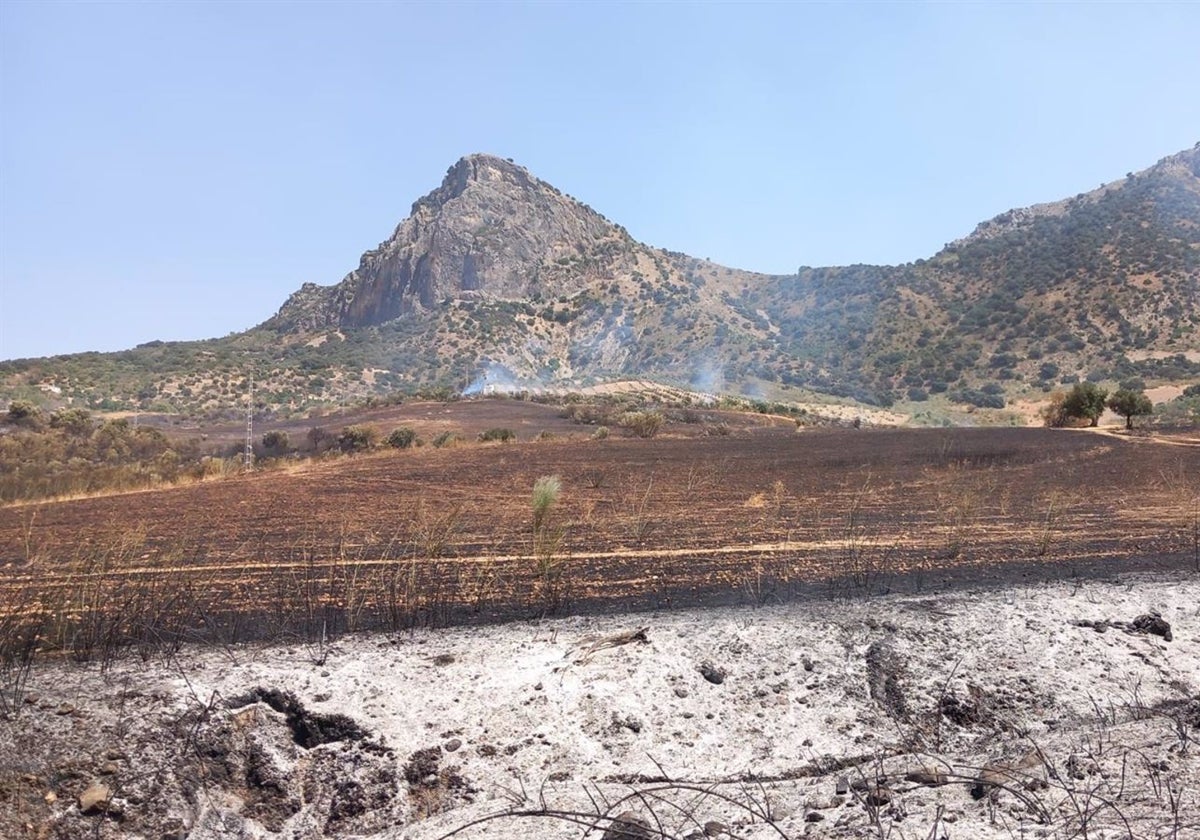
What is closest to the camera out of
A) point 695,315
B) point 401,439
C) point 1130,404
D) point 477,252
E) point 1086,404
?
point 401,439

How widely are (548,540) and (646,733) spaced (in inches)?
237

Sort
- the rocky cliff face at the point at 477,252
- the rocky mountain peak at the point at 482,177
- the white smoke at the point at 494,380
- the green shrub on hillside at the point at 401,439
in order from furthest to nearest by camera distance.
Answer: the rocky mountain peak at the point at 482,177 < the rocky cliff face at the point at 477,252 < the white smoke at the point at 494,380 < the green shrub on hillside at the point at 401,439

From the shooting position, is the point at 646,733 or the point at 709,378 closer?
the point at 646,733

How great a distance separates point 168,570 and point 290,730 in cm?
523

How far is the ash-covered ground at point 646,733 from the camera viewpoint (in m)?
4.48

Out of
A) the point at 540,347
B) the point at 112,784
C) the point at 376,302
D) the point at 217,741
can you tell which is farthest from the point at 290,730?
the point at 376,302

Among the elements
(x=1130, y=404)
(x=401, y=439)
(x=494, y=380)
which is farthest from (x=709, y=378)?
(x=401, y=439)

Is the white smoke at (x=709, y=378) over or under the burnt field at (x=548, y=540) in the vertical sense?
over

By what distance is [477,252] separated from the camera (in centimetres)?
12044

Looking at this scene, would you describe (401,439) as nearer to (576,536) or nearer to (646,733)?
(576,536)

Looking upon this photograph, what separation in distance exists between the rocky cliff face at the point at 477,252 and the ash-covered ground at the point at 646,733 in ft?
356

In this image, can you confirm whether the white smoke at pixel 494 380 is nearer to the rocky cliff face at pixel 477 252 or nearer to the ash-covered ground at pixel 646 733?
the rocky cliff face at pixel 477 252

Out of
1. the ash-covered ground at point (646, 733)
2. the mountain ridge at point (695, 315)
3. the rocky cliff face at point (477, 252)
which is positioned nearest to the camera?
the ash-covered ground at point (646, 733)

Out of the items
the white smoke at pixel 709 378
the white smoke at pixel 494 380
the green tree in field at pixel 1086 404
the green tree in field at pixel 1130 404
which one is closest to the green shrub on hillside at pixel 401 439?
Answer: the green tree in field at pixel 1086 404
